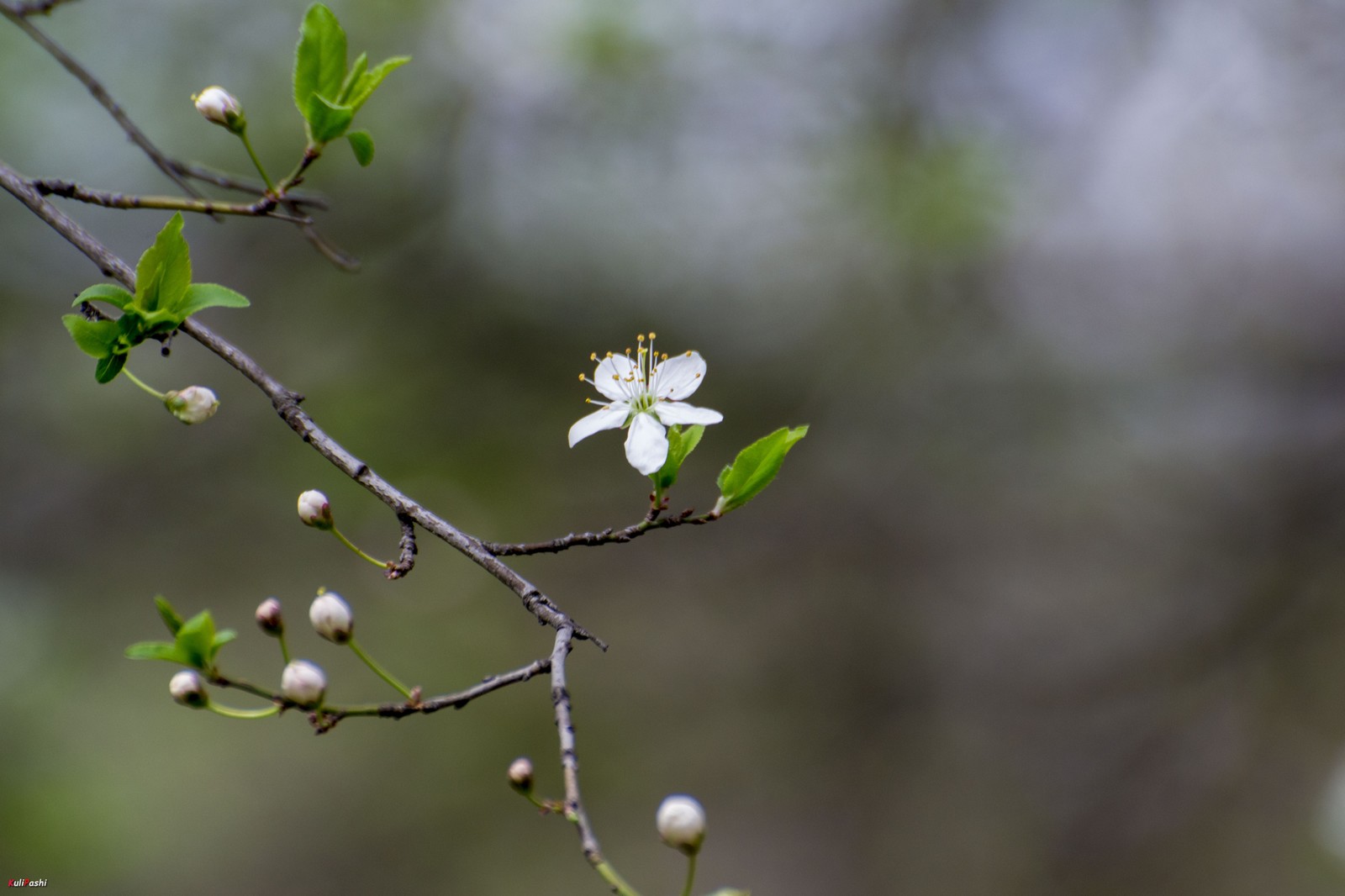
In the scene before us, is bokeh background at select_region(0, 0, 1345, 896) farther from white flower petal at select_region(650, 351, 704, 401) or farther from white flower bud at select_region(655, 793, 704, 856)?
white flower bud at select_region(655, 793, 704, 856)

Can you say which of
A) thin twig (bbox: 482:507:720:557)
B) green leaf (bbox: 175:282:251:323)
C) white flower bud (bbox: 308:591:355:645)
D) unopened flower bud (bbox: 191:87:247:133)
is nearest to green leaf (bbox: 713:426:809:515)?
thin twig (bbox: 482:507:720:557)

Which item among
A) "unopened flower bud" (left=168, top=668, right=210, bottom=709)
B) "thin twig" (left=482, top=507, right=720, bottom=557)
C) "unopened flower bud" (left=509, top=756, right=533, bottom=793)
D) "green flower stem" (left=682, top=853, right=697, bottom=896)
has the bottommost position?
"green flower stem" (left=682, top=853, right=697, bottom=896)

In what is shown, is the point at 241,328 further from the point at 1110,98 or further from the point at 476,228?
the point at 1110,98

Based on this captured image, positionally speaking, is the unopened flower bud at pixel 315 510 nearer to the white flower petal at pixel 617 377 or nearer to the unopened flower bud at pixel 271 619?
the unopened flower bud at pixel 271 619

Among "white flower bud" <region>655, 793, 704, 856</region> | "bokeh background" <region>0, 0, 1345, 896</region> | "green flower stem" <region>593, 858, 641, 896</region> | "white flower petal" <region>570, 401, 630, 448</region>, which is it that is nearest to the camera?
"green flower stem" <region>593, 858, 641, 896</region>

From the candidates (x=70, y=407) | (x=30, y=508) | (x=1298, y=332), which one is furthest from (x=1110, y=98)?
(x=30, y=508)
